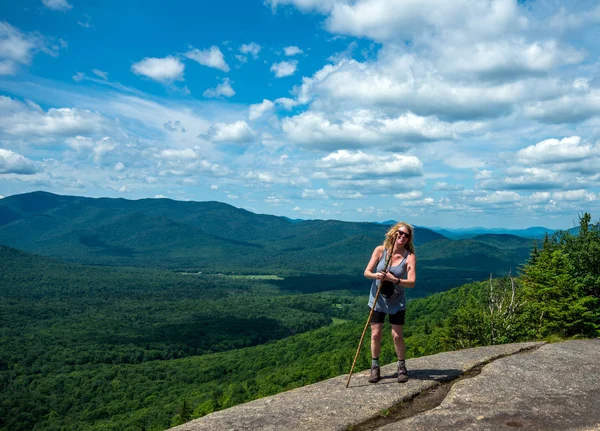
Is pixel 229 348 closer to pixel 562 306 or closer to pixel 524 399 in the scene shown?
pixel 562 306

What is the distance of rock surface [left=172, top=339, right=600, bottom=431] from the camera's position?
6973 mm

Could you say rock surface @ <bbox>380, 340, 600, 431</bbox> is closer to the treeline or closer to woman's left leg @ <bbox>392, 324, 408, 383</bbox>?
woman's left leg @ <bbox>392, 324, 408, 383</bbox>

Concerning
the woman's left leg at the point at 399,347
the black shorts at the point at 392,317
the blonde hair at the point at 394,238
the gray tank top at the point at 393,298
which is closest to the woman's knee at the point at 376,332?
the black shorts at the point at 392,317

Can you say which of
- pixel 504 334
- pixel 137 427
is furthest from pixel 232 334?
pixel 504 334

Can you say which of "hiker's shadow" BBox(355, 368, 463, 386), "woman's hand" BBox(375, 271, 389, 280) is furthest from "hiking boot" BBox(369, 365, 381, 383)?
"woman's hand" BBox(375, 271, 389, 280)

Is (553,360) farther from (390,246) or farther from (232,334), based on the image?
(232,334)

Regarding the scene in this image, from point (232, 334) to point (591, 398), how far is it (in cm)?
19956

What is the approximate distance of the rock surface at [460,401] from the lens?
697 centimetres

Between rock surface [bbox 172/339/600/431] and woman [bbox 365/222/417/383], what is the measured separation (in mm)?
1001

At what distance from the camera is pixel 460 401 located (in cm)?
785

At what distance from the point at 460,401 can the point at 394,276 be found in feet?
8.78

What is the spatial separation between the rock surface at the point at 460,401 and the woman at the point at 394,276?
100 cm

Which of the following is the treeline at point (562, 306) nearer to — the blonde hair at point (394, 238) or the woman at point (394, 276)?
the woman at point (394, 276)

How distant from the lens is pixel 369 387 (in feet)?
29.7
